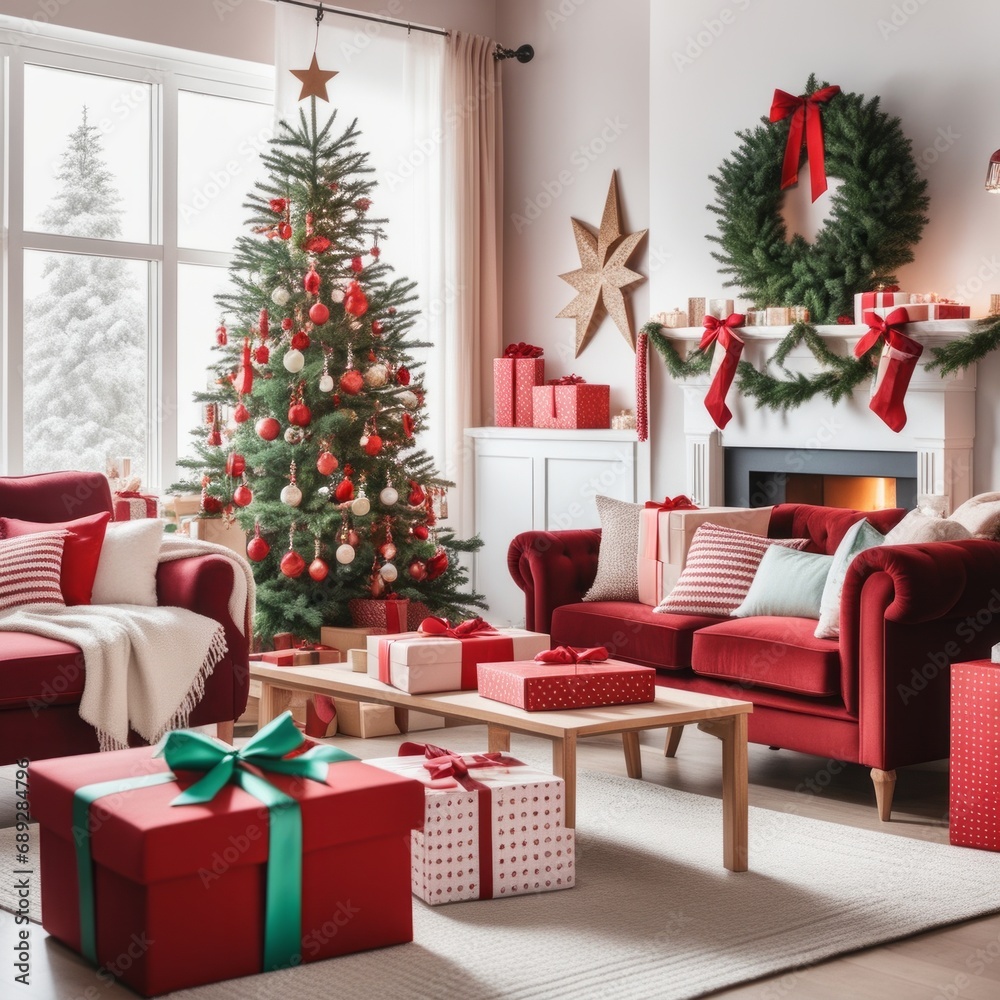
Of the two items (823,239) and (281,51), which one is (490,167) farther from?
(823,239)

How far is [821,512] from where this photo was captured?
4.59 meters

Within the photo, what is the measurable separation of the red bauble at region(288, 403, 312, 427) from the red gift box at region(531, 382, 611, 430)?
5.22 ft

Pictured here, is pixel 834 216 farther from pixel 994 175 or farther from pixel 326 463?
pixel 326 463

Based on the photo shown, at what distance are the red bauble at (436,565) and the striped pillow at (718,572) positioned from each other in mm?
1082

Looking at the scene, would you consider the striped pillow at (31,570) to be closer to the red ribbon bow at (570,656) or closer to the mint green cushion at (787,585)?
the red ribbon bow at (570,656)

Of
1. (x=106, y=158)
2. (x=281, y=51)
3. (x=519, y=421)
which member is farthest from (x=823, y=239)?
(x=106, y=158)

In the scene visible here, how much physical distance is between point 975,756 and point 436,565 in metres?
2.41

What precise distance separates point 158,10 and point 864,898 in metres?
4.55

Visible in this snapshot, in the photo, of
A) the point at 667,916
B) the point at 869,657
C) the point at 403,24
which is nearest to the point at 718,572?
the point at 869,657

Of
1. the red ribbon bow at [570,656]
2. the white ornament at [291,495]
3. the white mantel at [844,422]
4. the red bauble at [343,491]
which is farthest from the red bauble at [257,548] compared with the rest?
the red ribbon bow at [570,656]

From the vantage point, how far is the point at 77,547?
407cm

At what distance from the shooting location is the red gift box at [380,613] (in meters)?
4.95

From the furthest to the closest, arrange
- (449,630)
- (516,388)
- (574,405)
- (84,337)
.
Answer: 1. (516,388)
2. (574,405)
3. (84,337)
4. (449,630)

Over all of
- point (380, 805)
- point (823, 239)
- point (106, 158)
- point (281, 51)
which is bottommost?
point (380, 805)
